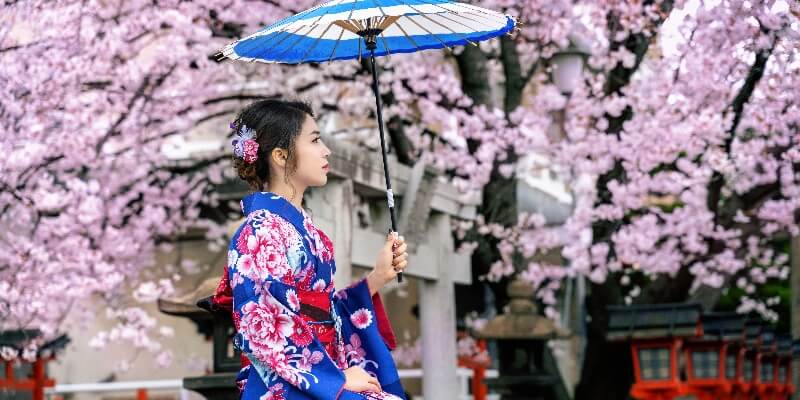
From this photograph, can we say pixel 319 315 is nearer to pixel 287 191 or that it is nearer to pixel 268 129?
pixel 287 191

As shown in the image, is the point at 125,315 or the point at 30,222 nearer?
the point at 30,222

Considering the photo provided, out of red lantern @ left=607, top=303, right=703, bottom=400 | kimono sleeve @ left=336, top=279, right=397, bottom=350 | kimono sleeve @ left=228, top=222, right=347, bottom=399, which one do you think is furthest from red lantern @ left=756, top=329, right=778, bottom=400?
kimono sleeve @ left=228, top=222, right=347, bottom=399

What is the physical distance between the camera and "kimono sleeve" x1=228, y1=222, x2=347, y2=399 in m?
4.23

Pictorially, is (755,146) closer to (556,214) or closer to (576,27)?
(576,27)

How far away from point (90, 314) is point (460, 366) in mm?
3685

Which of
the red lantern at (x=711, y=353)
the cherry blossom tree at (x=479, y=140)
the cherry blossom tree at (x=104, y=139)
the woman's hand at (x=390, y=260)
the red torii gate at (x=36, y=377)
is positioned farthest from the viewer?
the red torii gate at (x=36, y=377)

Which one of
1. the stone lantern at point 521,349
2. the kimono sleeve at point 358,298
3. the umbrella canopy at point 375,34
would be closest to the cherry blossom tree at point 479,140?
the stone lantern at point 521,349

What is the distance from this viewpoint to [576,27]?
11125 mm

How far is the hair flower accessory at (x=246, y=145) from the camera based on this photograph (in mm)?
4512

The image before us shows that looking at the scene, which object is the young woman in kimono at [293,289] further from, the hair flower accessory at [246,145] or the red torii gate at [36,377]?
the red torii gate at [36,377]

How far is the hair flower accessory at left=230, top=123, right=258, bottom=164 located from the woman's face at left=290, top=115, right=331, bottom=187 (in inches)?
5.8

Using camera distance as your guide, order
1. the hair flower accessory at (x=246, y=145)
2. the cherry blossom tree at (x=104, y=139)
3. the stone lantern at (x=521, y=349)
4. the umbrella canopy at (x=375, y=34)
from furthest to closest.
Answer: the stone lantern at (x=521, y=349) → the cherry blossom tree at (x=104, y=139) → the umbrella canopy at (x=375, y=34) → the hair flower accessory at (x=246, y=145)

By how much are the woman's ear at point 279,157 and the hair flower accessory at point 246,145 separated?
63 mm

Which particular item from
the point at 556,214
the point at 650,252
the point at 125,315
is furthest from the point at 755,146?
the point at 125,315
